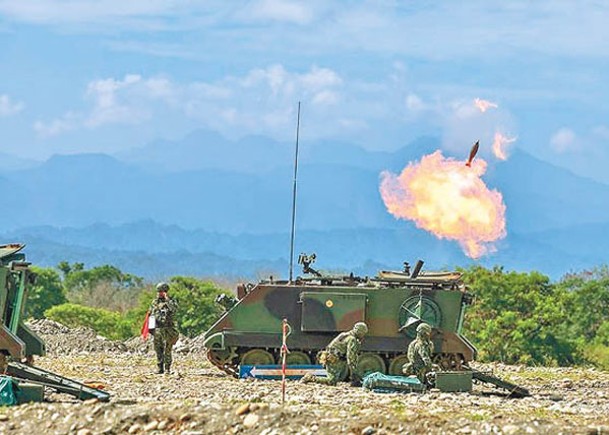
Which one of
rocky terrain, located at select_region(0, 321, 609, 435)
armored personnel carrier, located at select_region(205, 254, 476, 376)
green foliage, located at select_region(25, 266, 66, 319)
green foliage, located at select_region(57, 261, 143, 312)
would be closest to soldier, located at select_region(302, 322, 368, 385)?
rocky terrain, located at select_region(0, 321, 609, 435)

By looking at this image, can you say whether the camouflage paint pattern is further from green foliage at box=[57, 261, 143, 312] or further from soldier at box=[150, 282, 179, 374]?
green foliage at box=[57, 261, 143, 312]

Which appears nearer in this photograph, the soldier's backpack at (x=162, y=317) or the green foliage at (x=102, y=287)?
the soldier's backpack at (x=162, y=317)

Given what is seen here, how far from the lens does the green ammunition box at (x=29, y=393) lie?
29469mm

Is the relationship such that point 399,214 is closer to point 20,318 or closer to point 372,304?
point 372,304

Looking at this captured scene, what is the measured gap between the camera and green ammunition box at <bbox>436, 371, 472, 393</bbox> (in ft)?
114

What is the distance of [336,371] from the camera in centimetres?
3616

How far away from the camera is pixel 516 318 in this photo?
2346 inches

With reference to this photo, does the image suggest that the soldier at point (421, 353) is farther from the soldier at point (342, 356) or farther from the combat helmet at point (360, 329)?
Answer: the soldier at point (342, 356)

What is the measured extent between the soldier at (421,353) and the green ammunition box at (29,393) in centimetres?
850

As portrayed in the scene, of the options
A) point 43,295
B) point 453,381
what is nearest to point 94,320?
point 43,295

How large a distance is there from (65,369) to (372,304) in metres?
6.95

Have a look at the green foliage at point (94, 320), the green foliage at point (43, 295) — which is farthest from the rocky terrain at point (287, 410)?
the green foliage at point (43, 295)

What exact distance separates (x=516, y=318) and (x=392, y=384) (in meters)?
26.0

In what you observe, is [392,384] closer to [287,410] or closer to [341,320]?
[341,320]
